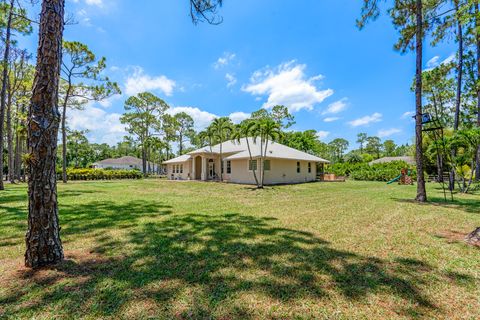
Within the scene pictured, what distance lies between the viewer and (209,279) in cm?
306

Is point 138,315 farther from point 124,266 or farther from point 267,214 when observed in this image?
point 267,214

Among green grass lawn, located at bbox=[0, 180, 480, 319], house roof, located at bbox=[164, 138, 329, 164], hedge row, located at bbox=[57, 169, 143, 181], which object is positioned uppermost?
house roof, located at bbox=[164, 138, 329, 164]

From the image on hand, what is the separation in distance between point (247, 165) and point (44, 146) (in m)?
17.7

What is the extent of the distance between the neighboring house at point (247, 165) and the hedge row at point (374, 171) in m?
8.03

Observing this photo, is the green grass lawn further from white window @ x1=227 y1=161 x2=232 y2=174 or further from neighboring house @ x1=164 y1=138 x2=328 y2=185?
white window @ x1=227 y1=161 x2=232 y2=174

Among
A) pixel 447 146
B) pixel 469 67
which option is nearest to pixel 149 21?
pixel 447 146

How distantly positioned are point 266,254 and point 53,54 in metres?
4.63

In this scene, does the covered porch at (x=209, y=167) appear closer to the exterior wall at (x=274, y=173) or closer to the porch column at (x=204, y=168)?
the porch column at (x=204, y=168)

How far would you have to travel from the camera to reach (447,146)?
36.1 ft

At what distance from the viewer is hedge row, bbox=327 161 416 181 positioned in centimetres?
2593

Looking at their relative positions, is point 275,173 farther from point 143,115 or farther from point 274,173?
point 143,115

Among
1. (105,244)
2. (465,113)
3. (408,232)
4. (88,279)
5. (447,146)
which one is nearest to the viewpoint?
(88,279)

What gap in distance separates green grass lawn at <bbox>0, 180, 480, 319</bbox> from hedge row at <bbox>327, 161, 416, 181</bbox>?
22.6 metres

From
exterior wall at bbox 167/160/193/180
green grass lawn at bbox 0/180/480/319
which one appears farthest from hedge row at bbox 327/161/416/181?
green grass lawn at bbox 0/180/480/319
